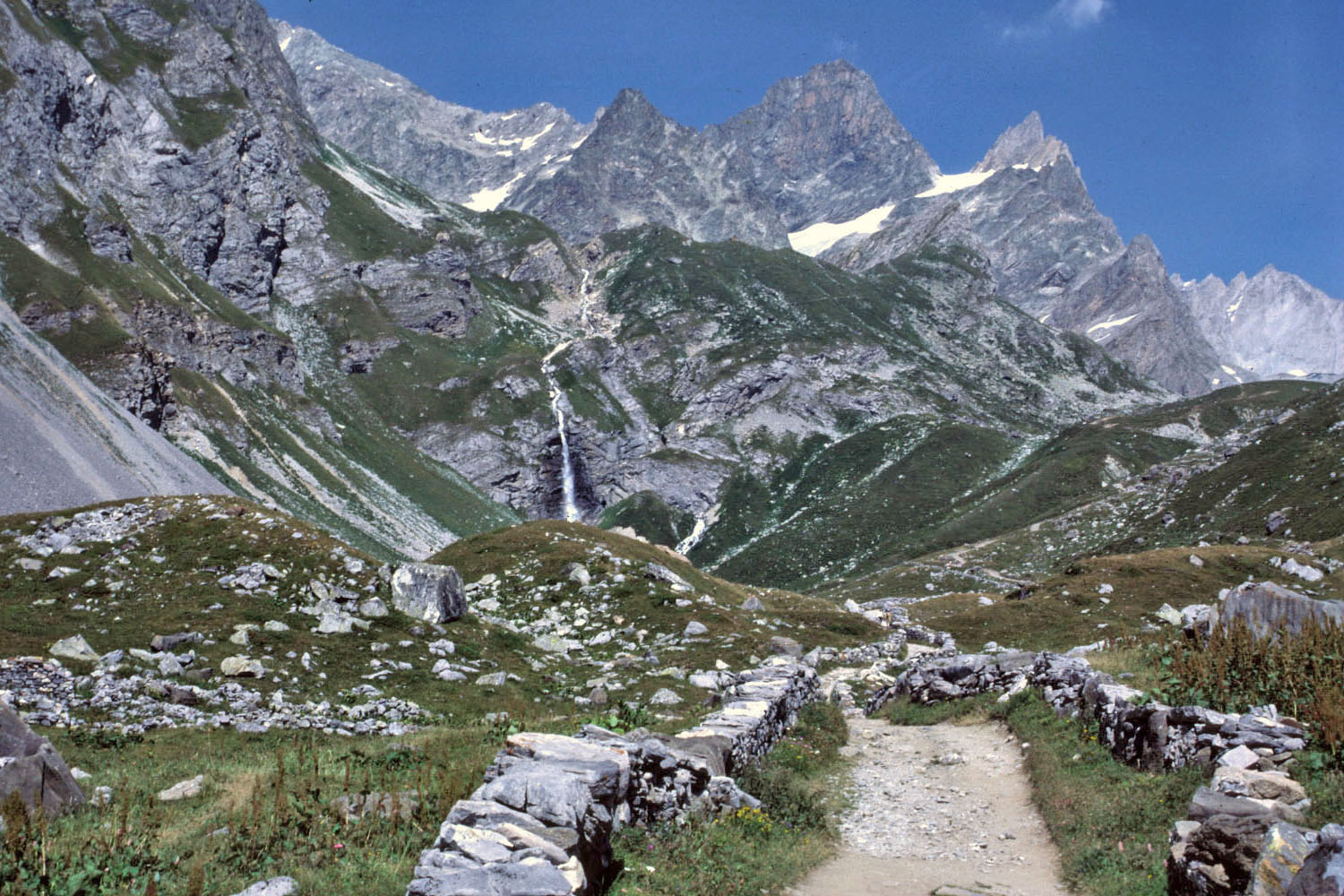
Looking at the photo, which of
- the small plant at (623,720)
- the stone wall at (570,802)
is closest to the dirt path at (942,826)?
the stone wall at (570,802)

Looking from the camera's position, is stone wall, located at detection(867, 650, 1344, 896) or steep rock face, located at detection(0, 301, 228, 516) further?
steep rock face, located at detection(0, 301, 228, 516)

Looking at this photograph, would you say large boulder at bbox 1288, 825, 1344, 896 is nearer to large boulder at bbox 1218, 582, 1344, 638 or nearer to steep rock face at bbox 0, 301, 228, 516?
large boulder at bbox 1218, 582, 1344, 638

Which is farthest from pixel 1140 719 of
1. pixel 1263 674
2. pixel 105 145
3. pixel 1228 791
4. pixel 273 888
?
pixel 105 145

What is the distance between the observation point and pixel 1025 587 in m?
51.1

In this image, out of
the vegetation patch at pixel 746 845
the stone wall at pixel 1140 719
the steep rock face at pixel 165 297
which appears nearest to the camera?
the vegetation patch at pixel 746 845

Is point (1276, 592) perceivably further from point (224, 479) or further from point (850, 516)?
point (850, 516)

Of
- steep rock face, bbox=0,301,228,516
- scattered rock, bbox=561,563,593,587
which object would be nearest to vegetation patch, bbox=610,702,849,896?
scattered rock, bbox=561,563,593,587

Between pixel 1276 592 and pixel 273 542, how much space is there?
34.2 metres

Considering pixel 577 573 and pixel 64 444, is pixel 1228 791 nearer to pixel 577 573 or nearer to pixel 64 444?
pixel 577 573

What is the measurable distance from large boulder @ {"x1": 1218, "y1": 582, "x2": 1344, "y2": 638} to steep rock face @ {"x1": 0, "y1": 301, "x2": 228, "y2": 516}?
8101 cm

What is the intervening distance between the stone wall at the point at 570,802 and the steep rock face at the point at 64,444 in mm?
72245

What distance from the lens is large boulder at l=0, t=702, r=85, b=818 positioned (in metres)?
10.4

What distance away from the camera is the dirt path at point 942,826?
38.5 feet

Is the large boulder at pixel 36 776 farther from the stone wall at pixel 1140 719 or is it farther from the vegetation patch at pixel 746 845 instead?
the stone wall at pixel 1140 719
